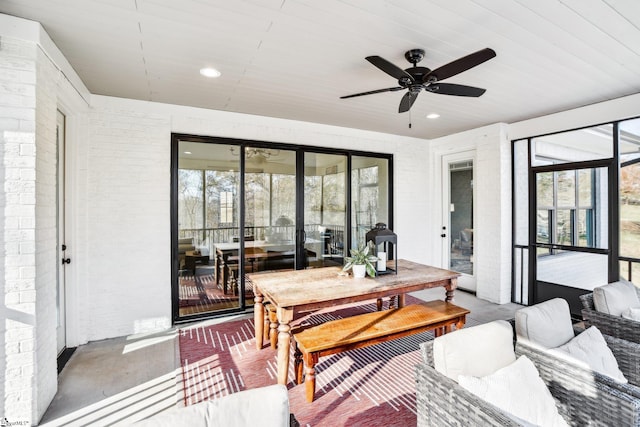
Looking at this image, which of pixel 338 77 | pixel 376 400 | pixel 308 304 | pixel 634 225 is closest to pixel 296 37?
pixel 338 77

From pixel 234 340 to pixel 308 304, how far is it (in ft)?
4.64

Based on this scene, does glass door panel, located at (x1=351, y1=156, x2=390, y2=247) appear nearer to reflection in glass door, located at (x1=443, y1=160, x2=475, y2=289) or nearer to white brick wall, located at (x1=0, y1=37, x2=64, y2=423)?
reflection in glass door, located at (x1=443, y1=160, x2=475, y2=289)

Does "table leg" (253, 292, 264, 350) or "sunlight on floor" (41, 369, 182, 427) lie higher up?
"table leg" (253, 292, 264, 350)

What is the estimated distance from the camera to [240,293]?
13.7ft

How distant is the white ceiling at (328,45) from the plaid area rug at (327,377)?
2.69 metres

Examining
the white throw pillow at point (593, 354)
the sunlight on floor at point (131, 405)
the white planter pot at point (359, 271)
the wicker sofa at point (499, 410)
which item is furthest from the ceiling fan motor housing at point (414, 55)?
the sunlight on floor at point (131, 405)

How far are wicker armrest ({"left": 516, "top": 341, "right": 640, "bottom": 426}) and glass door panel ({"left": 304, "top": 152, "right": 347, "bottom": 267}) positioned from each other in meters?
3.22

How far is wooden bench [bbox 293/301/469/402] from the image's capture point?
7.29ft

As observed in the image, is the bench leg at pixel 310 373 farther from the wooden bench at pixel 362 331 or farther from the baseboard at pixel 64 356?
the baseboard at pixel 64 356

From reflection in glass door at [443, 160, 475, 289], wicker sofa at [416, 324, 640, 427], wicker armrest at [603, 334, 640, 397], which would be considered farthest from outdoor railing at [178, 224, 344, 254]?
wicker armrest at [603, 334, 640, 397]

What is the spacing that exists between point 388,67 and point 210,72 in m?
1.68

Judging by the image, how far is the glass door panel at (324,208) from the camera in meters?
4.66

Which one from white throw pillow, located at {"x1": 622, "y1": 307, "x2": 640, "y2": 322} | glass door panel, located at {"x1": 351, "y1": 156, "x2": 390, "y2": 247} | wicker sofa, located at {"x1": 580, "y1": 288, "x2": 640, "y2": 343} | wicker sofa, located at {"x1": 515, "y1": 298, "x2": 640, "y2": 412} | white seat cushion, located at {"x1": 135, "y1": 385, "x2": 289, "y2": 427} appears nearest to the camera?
white seat cushion, located at {"x1": 135, "y1": 385, "x2": 289, "y2": 427}

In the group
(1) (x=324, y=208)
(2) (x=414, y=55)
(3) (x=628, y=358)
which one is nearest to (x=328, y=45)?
(2) (x=414, y=55)
